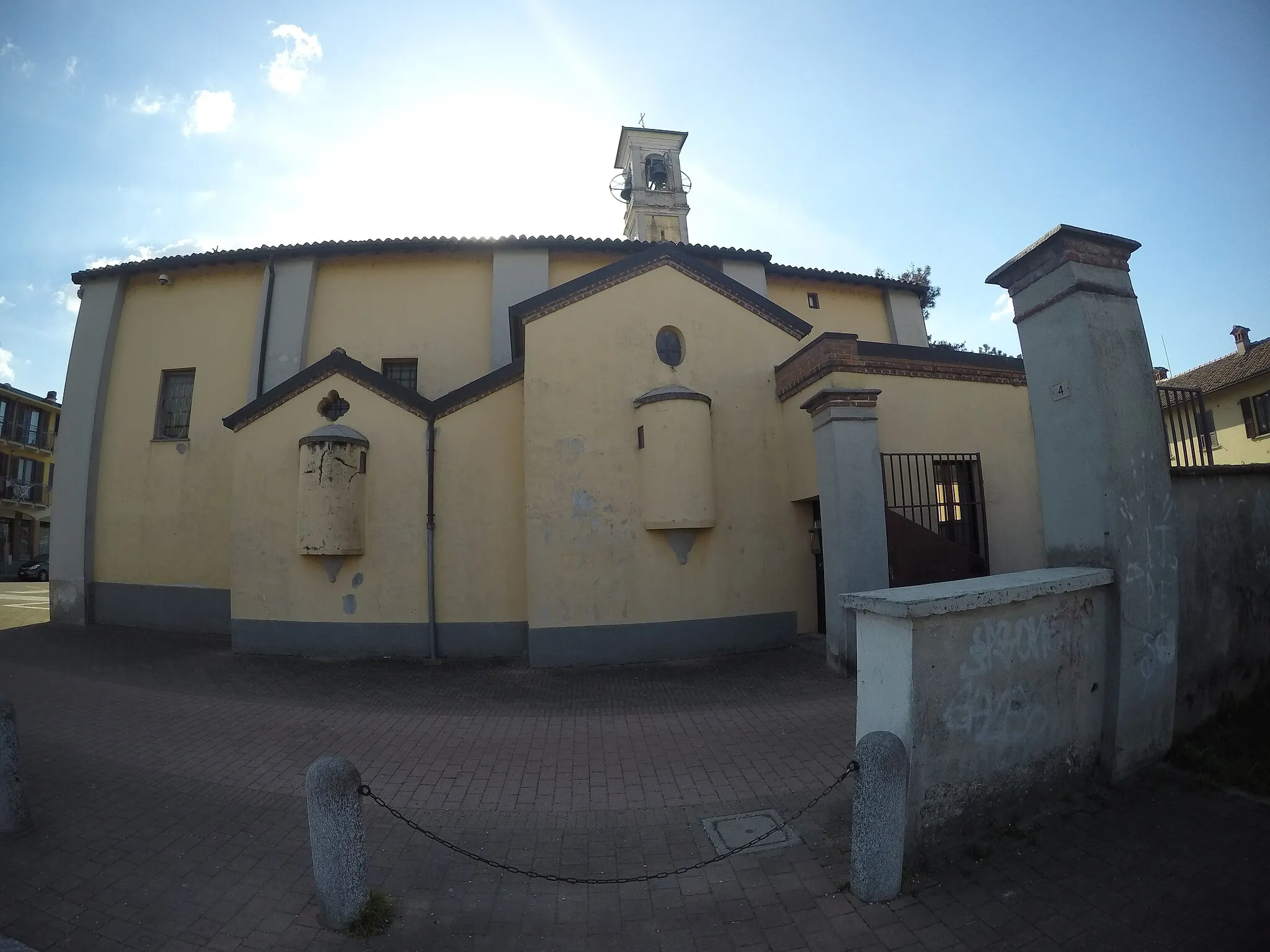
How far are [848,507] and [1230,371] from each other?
21578mm

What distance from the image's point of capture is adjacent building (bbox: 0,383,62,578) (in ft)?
94.8

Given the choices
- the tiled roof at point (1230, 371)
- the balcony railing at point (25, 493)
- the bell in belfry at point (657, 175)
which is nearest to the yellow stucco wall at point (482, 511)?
the bell in belfry at point (657, 175)

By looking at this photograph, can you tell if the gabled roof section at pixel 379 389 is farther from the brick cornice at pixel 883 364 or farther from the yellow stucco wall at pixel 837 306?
the yellow stucco wall at pixel 837 306

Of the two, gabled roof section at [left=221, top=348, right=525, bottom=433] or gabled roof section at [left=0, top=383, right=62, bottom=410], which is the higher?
gabled roof section at [left=0, top=383, right=62, bottom=410]

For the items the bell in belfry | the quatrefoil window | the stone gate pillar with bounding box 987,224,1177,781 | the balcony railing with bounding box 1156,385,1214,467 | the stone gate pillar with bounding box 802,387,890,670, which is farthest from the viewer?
the bell in belfry

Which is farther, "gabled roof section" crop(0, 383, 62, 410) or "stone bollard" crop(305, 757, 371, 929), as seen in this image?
"gabled roof section" crop(0, 383, 62, 410)

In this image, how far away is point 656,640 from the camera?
870cm

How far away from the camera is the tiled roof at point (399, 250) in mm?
13133

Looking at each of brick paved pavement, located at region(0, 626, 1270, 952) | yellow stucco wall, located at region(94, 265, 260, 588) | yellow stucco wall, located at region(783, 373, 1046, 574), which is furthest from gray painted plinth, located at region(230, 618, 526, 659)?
yellow stucco wall, located at region(783, 373, 1046, 574)

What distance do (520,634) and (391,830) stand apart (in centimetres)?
545

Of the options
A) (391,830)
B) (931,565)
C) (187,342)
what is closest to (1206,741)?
(931,565)

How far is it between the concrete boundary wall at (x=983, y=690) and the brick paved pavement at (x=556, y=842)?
258 millimetres

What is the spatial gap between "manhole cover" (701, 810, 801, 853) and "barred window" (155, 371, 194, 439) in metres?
14.8

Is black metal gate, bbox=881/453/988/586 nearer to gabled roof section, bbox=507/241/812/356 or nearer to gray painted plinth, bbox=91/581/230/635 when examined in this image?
gabled roof section, bbox=507/241/812/356
